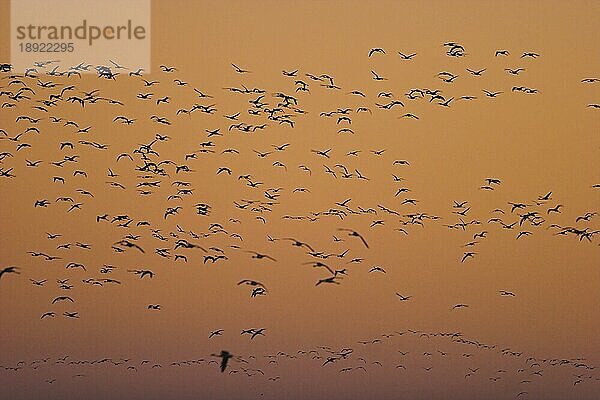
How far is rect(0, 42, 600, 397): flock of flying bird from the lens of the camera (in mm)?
2512

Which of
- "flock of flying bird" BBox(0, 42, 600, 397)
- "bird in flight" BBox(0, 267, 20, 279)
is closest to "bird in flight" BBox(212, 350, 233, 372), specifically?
"flock of flying bird" BBox(0, 42, 600, 397)

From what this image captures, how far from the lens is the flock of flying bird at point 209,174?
2.51 m

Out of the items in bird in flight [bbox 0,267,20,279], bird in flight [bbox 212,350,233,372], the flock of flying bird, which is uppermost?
the flock of flying bird

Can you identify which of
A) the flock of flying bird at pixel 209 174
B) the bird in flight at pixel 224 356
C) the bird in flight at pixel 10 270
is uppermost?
the flock of flying bird at pixel 209 174

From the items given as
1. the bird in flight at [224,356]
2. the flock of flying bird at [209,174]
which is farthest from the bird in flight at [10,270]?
the bird in flight at [224,356]

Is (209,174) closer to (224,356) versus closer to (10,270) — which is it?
(224,356)

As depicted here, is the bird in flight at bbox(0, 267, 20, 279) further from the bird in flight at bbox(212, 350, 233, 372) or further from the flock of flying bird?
the bird in flight at bbox(212, 350, 233, 372)

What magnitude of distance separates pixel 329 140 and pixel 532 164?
85 cm

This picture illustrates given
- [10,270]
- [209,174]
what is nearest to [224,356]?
[209,174]

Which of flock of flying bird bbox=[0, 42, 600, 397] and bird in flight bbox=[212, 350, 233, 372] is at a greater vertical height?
flock of flying bird bbox=[0, 42, 600, 397]

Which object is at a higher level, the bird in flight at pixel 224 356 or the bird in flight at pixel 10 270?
the bird in flight at pixel 10 270

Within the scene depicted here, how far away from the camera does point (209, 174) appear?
254 centimetres

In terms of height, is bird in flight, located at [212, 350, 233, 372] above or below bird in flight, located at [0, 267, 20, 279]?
below

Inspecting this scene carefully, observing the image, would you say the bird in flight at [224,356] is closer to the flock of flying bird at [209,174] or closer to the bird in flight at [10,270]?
the flock of flying bird at [209,174]
